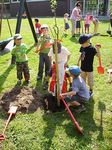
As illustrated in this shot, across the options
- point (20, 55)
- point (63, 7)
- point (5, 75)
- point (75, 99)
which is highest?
point (20, 55)

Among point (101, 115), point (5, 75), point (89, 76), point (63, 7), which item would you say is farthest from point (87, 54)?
point (63, 7)

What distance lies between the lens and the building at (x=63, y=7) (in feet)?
88.8

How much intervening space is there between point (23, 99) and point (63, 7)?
24635 mm

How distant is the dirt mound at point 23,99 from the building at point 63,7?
21.8 m

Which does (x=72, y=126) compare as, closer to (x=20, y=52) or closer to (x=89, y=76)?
(x=89, y=76)

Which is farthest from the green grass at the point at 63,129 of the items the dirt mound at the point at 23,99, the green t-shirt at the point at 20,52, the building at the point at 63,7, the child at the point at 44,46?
the building at the point at 63,7

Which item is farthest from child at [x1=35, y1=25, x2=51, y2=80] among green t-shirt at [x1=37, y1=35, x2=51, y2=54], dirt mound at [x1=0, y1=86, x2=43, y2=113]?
dirt mound at [x1=0, y1=86, x2=43, y2=113]

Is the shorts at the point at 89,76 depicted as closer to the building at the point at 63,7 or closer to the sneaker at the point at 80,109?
A: the sneaker at the point at 80,109

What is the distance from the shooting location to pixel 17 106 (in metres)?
6.02

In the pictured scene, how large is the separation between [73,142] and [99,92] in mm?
2335

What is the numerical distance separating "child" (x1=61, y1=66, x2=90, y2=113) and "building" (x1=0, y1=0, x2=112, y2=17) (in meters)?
22.6

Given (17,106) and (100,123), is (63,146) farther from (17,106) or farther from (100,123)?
(17,106)

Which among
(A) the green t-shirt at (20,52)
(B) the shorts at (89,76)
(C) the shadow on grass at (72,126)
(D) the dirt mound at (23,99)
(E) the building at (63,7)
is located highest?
(A) the green t-shirt at (20,52)

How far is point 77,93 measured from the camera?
225 inches
